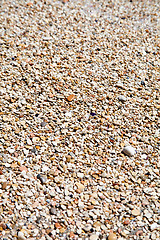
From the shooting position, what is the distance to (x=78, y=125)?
98.9 inches

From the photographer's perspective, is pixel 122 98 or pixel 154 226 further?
pixel 122 98

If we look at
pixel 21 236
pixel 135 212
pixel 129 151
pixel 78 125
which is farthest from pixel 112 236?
pixel 78 125

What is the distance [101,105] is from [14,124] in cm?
88

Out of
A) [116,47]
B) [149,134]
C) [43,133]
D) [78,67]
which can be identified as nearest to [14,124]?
[43,133]

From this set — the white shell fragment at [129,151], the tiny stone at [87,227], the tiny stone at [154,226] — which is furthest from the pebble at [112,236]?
the white shell fragment at [129,151]

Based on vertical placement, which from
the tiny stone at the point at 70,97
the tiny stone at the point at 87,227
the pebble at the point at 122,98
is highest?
the pebble at the point at 122,98

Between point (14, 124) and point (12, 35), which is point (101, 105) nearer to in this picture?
point (14, 124)

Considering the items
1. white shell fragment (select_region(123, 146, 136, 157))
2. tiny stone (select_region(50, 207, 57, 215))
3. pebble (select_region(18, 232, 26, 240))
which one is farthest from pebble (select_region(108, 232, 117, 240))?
white shell fragment (select_region(123, 146, 136, 157))

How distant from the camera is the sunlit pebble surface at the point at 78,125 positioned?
6.45 ft

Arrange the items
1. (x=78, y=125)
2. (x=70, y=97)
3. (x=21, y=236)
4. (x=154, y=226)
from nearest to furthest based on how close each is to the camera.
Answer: (x=21, y=236), (x=154, y=226), (x=78, y=125), (x=70, y=97)

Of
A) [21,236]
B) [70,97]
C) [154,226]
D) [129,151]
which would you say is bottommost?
[21,236]

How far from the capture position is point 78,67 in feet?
9.95

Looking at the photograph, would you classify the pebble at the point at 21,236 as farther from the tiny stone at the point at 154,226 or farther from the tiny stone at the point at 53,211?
the tiny stone at the point at 154,226

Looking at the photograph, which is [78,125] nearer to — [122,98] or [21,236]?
[122,98]
